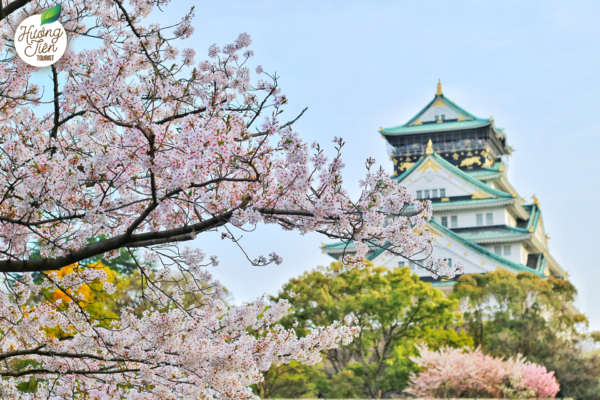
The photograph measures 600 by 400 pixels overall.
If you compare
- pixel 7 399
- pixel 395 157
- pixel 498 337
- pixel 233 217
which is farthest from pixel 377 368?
pixel 395 157

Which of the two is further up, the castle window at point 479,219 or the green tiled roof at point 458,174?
the green tiled roof at point 458,174

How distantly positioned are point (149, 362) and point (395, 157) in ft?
132

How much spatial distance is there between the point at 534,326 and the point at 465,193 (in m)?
16.6

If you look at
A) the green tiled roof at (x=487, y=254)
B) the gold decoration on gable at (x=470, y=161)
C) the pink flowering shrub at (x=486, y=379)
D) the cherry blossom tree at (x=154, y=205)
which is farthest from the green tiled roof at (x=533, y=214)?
the cherry blossom tree at (x=154, y=205)

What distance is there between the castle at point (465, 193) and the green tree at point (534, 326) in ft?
20.5

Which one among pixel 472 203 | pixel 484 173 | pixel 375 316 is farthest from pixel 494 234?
pixel 375 316

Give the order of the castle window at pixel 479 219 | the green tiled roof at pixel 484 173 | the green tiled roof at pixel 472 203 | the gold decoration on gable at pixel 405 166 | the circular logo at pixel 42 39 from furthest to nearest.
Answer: the gold decoration on gable at pixel 405 166
the green tiled roof at pixel 484 173
the castle window at pixel 479 219
the green tiled roof at pixel 472 203
the circular logo at pixel 42 39

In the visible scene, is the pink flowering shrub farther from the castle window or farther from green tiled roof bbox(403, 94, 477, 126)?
green tiled roof bbox(403, 94, 477, 126)

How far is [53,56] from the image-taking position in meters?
5.47

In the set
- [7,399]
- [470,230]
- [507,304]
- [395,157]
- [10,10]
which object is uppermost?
[395,157]

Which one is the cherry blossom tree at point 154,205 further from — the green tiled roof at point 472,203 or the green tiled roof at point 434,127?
the green tiled roof at point 434,127

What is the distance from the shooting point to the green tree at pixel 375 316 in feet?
69.4

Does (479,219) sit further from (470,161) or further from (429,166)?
(470,161)

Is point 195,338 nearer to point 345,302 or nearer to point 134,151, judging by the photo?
point 134,151
